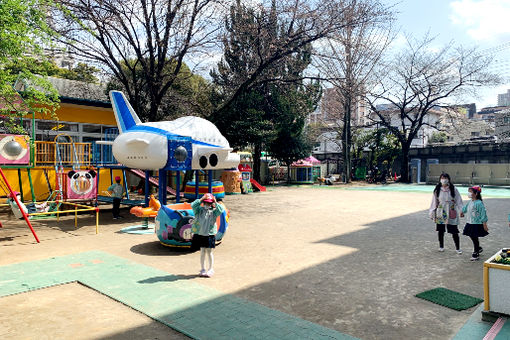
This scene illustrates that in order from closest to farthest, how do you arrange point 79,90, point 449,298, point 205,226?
1. point 449,298
2. point 205,226
3. point 79,90

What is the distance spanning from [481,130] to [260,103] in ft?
154

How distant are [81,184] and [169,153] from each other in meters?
4.35

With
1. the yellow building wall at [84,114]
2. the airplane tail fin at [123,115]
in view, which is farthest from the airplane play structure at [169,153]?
the yellow building wall at [84,114]

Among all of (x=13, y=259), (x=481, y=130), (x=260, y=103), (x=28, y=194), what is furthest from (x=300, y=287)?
(x=481, y=130)

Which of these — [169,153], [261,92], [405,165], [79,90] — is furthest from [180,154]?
[405,165]

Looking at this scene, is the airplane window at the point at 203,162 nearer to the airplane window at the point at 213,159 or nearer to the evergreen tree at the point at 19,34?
the airplane window at the point at 213,159

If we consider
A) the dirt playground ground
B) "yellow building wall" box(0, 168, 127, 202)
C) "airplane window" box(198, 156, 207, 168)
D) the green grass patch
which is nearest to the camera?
the dirt playground ground

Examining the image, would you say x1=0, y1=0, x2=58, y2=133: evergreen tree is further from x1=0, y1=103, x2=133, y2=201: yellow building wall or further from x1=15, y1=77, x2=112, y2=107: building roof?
x1=15, y1=77, x2=112, y2=107: building roof

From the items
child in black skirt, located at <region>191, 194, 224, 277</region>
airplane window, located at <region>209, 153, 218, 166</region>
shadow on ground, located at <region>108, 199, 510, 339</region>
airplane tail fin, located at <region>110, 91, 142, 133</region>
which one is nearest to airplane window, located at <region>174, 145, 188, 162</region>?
airplane window, located at <region>209, 153, 218, 166</region>

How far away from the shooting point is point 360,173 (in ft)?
133

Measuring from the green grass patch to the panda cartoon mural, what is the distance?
12.0 meters

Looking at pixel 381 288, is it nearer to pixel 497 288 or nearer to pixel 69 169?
pixel 497 288

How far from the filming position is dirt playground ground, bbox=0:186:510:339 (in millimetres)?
4996

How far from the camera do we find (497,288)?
4.94m
